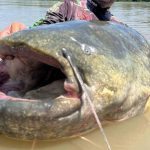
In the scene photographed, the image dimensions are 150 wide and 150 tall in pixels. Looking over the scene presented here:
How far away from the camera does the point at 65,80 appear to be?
2127 millimetres

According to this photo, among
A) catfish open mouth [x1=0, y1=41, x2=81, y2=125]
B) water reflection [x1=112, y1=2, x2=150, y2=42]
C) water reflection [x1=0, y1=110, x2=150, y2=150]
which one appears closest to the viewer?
catfish open mouth [x1=0, y1=41, x2=81, y2=125]


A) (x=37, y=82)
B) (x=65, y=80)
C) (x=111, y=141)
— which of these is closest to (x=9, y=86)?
(x=37, y=82)

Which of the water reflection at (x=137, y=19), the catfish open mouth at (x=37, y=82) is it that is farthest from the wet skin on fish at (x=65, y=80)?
the water reflection at (x=137, y=19)

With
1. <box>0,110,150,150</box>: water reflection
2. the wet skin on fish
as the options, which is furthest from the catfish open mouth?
<box>0,110,150,150</box>: water reflection

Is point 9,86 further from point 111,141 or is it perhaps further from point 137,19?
point 137,19

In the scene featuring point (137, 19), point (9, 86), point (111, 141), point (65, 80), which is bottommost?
point (137, 19)

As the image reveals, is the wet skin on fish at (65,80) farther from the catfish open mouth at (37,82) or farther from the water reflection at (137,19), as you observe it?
the water reflection at (137,19)

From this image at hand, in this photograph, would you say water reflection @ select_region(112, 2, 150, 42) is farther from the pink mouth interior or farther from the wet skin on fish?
the pink mouth interior

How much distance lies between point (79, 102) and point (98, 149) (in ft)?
0.95

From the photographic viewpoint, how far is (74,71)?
2.10 metres

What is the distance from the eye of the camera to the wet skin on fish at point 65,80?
2.09m

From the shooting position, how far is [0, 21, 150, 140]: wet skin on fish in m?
2.09

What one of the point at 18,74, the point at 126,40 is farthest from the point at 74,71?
the point at 126,40

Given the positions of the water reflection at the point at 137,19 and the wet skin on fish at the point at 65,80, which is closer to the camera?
the wet skin on fish at the point at 65,80
